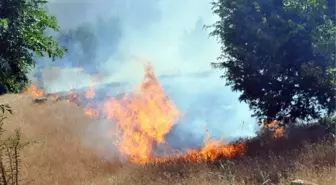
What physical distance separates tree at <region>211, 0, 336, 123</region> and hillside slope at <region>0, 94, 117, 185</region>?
9130 millimetres

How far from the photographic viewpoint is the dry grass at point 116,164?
11133 mm

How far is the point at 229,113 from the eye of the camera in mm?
38000

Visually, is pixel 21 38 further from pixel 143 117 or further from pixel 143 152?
pixel 143 117

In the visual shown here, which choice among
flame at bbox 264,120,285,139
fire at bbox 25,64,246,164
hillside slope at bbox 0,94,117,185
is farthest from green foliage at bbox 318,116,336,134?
hillside slope at bbox 0,94,117,185

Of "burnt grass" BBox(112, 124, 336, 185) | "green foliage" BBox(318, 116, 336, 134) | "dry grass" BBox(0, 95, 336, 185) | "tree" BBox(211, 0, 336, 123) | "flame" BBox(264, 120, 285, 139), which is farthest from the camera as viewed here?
"flame" BBox(264, 120, 285, 139)

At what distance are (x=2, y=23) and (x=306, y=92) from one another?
45.1 ft

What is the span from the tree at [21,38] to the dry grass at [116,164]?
367 centimetres

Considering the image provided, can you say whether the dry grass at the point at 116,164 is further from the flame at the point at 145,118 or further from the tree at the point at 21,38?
the tree at the point at 21,38

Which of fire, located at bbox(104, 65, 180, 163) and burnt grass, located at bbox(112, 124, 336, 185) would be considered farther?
fire, located at bbox(104, 65, 180, 163)

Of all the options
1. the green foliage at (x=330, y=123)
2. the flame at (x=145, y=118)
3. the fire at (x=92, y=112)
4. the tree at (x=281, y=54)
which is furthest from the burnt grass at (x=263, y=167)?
the fire at (x=92, y=112)

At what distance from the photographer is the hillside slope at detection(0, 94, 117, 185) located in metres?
17.9

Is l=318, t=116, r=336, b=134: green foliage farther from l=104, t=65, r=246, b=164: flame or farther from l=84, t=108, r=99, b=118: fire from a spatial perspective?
l=84, t=108, r=99, b=118: fire

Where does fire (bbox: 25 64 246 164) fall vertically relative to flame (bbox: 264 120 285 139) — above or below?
above

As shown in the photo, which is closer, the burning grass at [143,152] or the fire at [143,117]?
the burning grass at [143,152]
